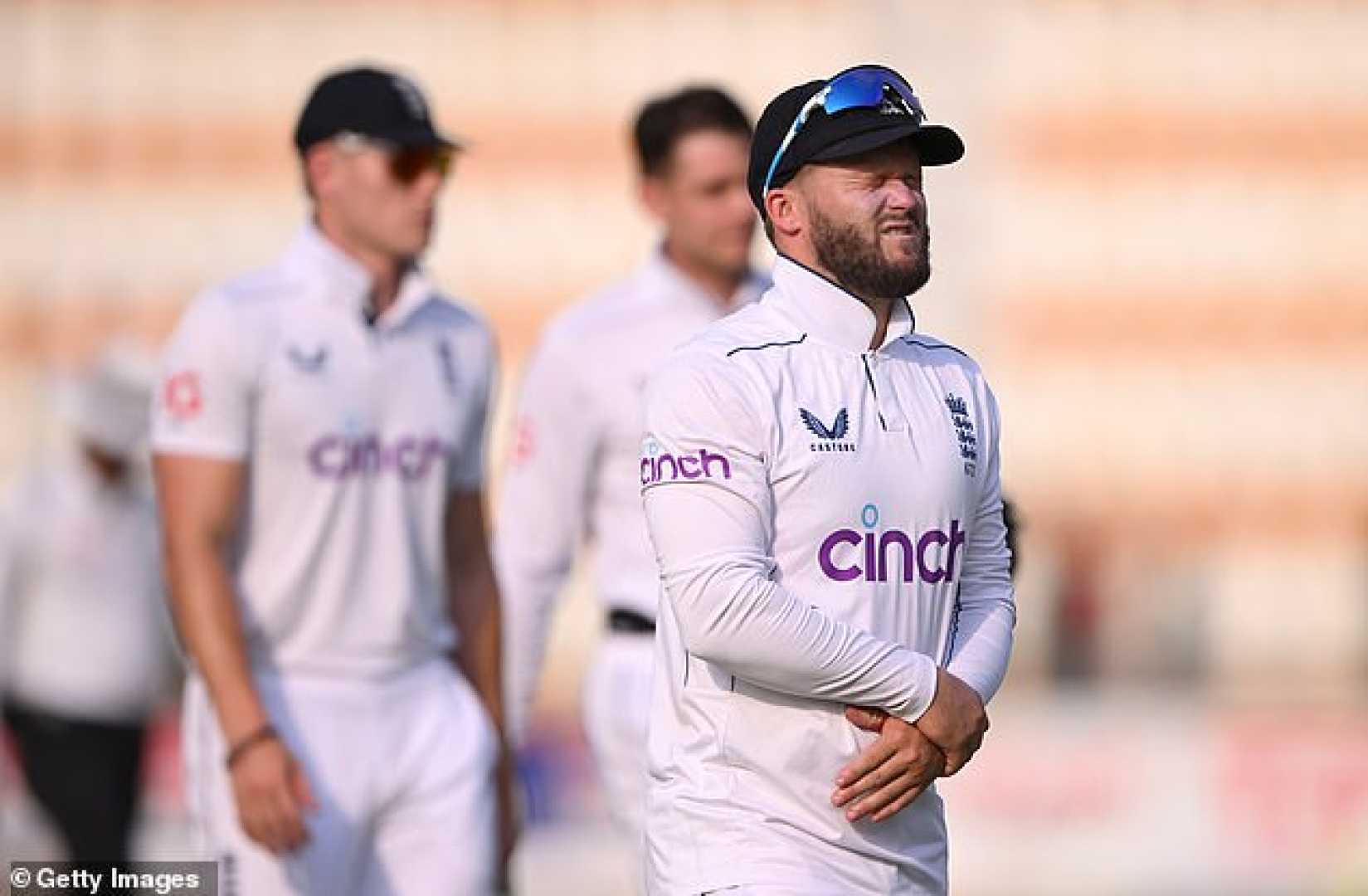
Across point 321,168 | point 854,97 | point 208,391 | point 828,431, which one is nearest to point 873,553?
point 828,431

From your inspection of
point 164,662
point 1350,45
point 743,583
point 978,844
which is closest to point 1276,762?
point 978,844

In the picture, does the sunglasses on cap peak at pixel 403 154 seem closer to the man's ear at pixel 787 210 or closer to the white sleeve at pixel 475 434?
the white sleeve at pixel 475 434

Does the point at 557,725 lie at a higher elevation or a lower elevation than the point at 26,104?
lower

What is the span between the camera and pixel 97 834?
34.4 feet

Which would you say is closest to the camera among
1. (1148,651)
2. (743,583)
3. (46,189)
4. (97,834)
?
(743,583)

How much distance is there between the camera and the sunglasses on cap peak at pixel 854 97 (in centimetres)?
480

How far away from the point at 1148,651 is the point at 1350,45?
834 cm

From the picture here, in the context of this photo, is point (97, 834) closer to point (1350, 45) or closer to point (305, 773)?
point (305, 773)

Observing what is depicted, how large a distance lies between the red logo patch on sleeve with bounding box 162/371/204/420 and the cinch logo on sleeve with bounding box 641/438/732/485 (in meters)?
1.77

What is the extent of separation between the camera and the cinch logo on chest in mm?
4773

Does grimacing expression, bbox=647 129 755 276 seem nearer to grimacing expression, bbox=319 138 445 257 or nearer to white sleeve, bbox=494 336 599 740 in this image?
white sleeve, bbox=494 336 599 740

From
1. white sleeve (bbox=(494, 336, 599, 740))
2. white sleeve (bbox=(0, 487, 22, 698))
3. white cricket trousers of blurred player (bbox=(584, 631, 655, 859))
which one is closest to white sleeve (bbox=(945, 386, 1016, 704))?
white cricket trousers of blurred player (bbox=(584, 631, 655, 859))

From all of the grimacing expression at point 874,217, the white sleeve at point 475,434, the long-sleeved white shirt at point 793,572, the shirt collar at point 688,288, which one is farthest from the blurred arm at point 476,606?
the grimacing expression at point 874,217

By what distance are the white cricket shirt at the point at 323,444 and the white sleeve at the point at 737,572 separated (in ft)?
5.73
